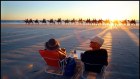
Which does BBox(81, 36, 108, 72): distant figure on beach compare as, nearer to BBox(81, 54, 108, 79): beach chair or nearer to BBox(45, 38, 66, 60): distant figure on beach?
BBox(81, 54, 108, 79): beach chair

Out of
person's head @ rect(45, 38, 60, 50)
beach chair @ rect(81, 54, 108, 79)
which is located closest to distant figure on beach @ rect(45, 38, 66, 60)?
person's head @ rect(45, 38, 60, 50)

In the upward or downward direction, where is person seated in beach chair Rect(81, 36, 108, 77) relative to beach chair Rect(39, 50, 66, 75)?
upward

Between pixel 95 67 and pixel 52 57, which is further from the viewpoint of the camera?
pixel 52 57

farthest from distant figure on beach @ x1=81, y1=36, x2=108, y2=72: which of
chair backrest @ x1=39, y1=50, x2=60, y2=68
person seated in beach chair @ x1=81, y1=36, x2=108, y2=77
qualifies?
chair backrest @ x1=39, y1=50, x2=60, y2=68

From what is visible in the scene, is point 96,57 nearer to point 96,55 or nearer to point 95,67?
point 96,55

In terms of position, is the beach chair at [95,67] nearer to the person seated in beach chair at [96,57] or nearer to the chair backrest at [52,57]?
the person seated in beach chair at [96,57]

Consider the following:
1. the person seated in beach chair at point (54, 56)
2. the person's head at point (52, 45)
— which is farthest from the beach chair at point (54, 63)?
the person's head at point (52, 45)

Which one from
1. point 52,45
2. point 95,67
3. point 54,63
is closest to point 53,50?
point 52,45

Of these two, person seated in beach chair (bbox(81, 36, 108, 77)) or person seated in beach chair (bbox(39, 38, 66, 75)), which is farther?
person seated in beach chair (bbox(39, 38, 66, 75))

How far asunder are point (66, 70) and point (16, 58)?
3.77 meters

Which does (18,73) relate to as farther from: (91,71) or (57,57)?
(91,71)

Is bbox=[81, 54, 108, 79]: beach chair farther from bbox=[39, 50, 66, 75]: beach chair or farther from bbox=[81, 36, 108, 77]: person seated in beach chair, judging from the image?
bbox=[39, 50, 66, 75]: beach chair

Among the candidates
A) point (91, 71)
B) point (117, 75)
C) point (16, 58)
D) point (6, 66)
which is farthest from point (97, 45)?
point (16, 58)

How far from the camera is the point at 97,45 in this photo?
5.12 metres
